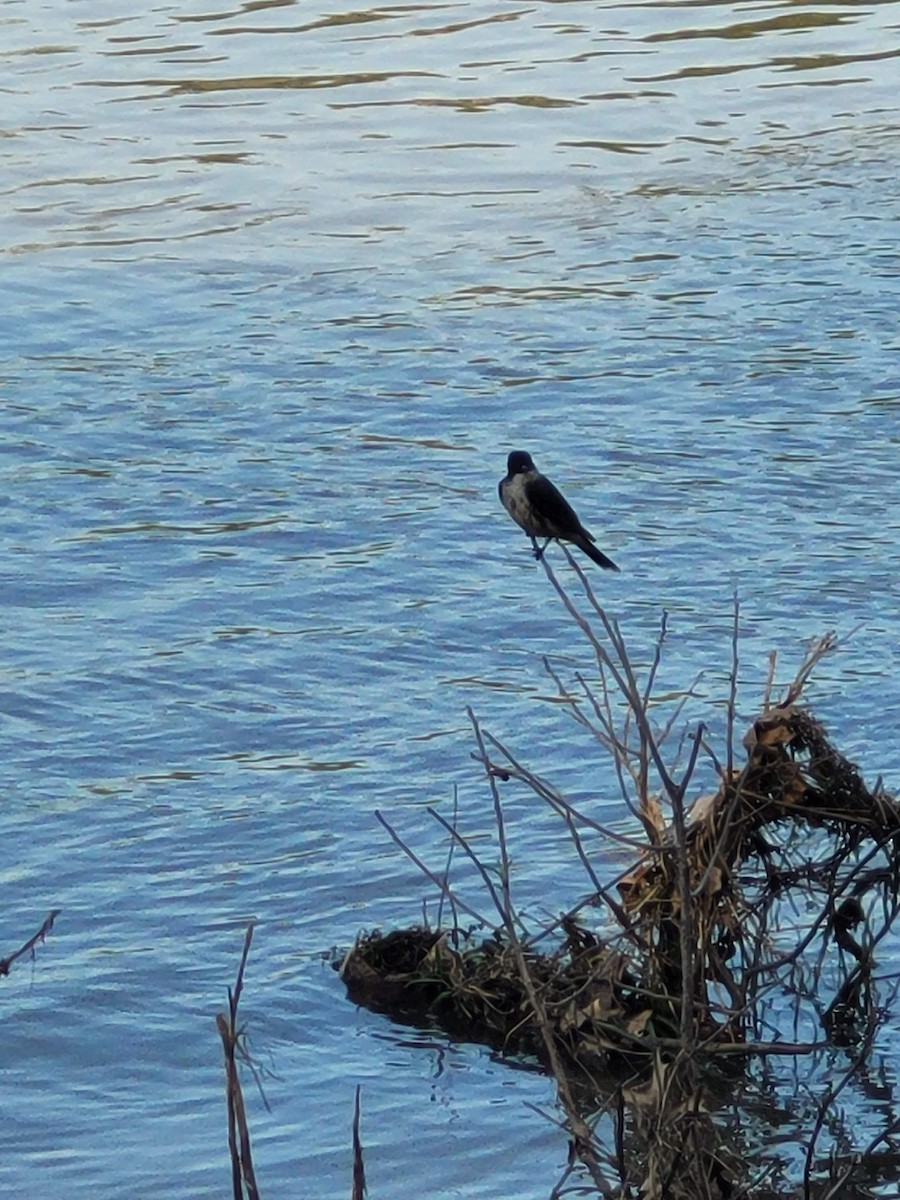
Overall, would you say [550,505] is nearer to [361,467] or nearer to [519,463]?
[519,463]

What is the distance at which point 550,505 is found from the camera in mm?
8094

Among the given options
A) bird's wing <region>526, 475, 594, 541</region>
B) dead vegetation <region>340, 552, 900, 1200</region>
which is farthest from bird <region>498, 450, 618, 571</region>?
dead vegetation <region>340, 552, 900, 1200</region>

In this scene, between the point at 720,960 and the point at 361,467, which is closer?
the point at 720,960

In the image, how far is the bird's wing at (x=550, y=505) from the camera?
8.06 metres

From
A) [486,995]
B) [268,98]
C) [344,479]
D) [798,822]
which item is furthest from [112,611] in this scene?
[268,98]

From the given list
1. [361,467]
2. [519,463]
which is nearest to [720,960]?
[519,463]

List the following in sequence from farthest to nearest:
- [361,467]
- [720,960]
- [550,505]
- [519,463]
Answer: [361,467], [519,463], [550,505], [720,960]

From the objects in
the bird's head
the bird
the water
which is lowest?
the water

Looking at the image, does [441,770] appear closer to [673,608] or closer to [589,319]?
[673,608]

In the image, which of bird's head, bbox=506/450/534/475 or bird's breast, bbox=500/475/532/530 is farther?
bird's head, bbox=506/450/534/475

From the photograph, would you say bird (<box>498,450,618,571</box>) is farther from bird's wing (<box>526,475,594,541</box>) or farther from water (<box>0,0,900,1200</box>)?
water (<box>0,0,900,1200</box>)

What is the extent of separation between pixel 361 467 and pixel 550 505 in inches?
226

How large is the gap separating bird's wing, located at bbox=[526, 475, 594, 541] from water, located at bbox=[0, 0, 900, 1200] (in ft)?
4.64

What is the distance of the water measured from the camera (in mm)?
7977
